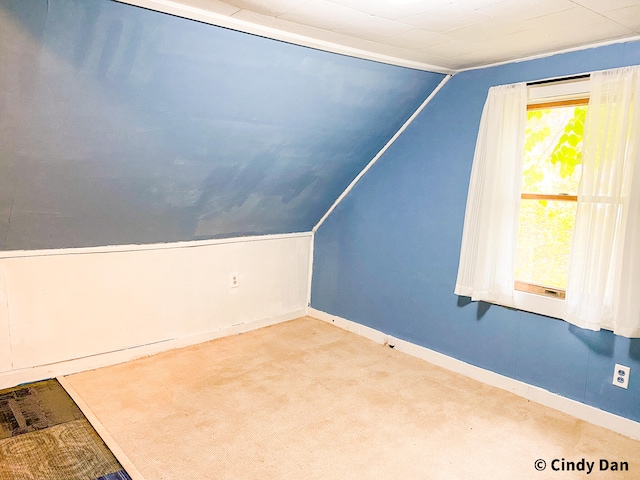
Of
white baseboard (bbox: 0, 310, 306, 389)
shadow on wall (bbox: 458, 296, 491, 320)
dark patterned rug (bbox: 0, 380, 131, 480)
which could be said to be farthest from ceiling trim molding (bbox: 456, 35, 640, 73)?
dark patterned rug (bbox: 0, 380, 131, 480)

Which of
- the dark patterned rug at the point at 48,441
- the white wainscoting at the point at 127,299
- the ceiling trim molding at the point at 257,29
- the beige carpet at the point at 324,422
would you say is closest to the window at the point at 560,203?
the beige carpet at the point at 324,422

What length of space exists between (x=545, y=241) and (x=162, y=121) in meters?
2.33

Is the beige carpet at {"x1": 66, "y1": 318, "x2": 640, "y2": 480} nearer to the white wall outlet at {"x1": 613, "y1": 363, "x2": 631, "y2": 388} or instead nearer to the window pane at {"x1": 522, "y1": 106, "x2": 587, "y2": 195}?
the white wall outlet at {"x1": 613, "y1": 363, "x2": 631, "y2": 388}

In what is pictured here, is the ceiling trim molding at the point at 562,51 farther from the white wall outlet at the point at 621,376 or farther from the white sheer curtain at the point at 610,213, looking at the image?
the white wall outlet at the point at 621,376

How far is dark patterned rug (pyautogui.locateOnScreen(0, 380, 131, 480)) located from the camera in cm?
198

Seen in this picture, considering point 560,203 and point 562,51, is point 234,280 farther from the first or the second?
point 562,51

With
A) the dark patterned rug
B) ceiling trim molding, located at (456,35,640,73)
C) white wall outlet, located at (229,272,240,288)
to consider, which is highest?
ceiling trim molding, located at (456,35,640,73)

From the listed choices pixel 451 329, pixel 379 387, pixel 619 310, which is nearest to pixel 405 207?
pixel 451 329

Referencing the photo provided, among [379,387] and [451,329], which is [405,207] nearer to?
[451,329]

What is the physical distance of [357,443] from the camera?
2324mm

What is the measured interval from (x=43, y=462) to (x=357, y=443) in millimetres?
1462

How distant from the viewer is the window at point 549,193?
2.65 metres

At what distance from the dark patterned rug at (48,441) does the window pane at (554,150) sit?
2.73m

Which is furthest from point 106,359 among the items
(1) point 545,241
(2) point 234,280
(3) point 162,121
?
(1) point 545,241
